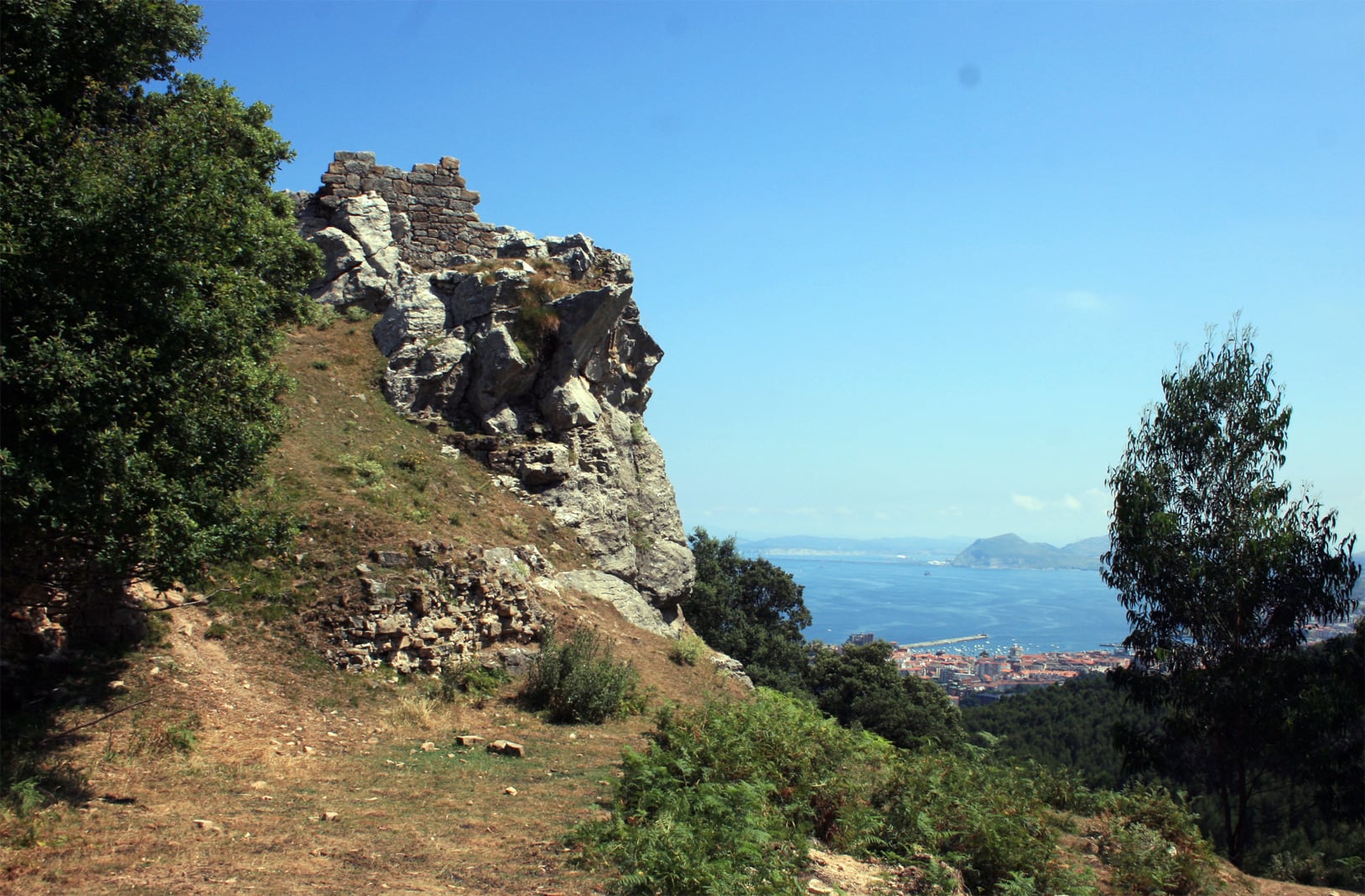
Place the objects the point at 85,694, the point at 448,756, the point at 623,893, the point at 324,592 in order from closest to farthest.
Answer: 1. the point at 623,893
2. the point at 85,694
3. the point at 448,756
4. the point at 324,592

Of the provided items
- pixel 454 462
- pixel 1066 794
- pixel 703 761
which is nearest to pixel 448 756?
pixel 703 761

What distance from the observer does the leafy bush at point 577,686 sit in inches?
490

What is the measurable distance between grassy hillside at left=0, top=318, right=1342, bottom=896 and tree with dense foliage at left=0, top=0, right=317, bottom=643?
1706 mm

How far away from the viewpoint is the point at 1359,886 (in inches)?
421

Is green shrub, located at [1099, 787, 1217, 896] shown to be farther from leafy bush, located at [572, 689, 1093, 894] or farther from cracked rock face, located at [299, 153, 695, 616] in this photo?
cracked rock face, located at [299, 153, 695, 616]

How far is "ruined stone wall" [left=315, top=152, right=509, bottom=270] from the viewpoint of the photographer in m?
24.4

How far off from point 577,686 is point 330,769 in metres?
4.06

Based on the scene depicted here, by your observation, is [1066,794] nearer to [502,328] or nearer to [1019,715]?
[502,328]

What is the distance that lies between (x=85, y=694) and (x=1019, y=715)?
126ft

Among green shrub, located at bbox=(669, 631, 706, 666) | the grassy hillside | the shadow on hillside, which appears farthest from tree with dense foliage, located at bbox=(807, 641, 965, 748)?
the shadow on hillside

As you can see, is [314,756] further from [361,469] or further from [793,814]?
[361,469]

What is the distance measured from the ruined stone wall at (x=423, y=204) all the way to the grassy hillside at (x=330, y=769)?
423 inches

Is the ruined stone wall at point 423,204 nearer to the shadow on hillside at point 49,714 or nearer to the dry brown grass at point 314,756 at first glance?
the dry brown grass at point 314,756

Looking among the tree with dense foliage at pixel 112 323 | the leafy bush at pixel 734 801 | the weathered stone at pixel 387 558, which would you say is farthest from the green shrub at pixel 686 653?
the tree with dense foliage at pixel 112 323
